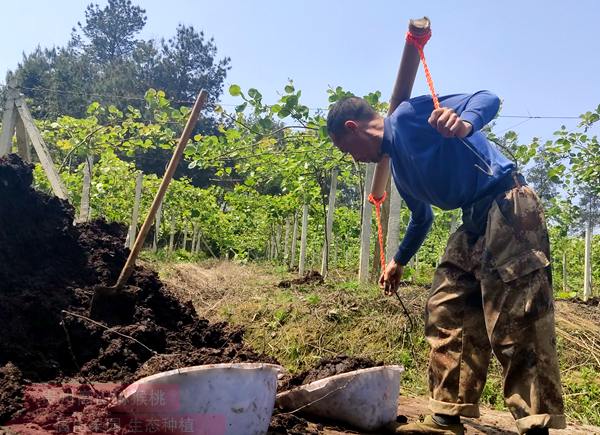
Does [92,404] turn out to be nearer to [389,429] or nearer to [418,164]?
[389,429]

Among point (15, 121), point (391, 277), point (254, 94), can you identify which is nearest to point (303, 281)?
point (254, 94)

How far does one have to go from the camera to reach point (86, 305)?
3332 millimetres

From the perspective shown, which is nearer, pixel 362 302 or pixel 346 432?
pixel 346 432

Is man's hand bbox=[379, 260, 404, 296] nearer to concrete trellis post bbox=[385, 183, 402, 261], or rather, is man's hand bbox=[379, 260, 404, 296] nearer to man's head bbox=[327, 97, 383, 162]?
man's head bbox=[327, 97, 383, 162]

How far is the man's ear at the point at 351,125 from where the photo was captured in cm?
295

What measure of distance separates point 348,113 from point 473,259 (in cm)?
96

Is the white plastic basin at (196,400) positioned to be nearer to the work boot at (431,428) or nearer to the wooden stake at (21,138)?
the work boot at (431,428)

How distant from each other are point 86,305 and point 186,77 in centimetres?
3862

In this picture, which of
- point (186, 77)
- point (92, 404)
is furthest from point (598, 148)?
point (186, 77)

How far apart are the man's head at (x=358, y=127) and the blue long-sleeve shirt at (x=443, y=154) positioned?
0.06 meters

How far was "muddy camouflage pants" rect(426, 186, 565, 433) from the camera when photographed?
2553mm

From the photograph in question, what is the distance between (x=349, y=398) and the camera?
2.95 meters

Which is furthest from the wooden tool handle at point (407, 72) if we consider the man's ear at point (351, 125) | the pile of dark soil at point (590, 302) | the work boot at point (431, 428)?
the pile of dark soil at point (590, 302)

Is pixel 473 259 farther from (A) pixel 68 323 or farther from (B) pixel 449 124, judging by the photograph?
(A) pixel 68 323
